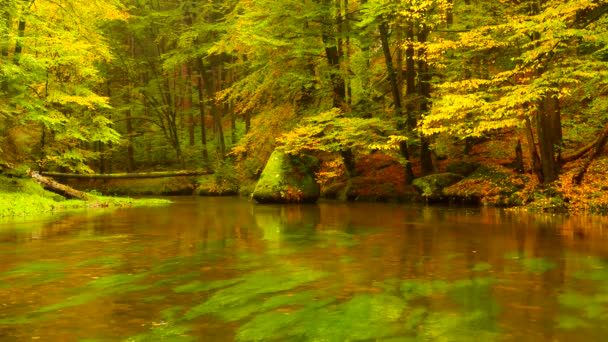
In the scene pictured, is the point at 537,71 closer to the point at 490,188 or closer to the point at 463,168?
the point at 490,188

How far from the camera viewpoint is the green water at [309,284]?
410 centimetres

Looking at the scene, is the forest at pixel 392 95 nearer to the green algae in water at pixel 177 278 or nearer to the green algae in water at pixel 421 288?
the green algae in water at pixel 421 288

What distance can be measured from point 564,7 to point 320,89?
1093cm

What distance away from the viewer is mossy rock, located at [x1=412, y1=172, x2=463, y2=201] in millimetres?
17562

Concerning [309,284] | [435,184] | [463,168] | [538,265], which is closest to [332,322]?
[309,284]

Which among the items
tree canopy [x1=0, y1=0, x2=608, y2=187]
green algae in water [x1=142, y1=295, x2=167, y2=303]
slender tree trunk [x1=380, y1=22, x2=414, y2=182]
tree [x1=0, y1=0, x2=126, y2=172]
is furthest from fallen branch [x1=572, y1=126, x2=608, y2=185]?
tree [x1=0, y1=0, x2=126, y2=172]

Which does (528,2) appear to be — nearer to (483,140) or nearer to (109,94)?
(483,140)

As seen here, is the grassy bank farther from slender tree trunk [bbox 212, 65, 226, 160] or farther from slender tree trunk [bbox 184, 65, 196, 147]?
slender tree trunk [bbox 184, 65, 196, 147]

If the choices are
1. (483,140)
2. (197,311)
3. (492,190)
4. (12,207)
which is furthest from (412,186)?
(197,311)

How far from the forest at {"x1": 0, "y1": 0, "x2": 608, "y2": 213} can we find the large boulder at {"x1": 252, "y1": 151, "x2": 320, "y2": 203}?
20 centimetres

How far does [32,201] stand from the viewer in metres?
16.2

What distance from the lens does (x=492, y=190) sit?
16172mm

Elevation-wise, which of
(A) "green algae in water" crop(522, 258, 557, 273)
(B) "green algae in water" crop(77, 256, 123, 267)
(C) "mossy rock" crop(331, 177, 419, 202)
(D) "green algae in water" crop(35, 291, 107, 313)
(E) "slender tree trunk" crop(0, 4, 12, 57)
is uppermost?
(E) "slender tree trunk" crop(0, 4, 12, 57)

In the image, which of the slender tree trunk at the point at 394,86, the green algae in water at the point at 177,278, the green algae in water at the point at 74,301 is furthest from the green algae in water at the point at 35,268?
the slender tree trunk at the point at 394,86
